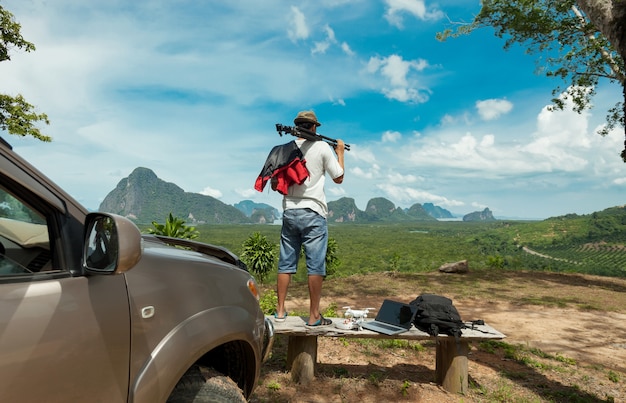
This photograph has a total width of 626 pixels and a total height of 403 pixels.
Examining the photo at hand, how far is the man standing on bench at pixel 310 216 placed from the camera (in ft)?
11.7

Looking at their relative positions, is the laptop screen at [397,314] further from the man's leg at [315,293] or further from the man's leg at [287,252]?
the man's leg at [287,252]

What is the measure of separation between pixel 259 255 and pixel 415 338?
13232mm

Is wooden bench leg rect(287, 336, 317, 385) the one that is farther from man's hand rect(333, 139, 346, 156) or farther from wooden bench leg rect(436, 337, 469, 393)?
man's hand rect(333, 139, 346, 156)

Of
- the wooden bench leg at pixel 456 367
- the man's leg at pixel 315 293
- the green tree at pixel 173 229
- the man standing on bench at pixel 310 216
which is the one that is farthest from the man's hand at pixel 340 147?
the green tree at pixel 173 229

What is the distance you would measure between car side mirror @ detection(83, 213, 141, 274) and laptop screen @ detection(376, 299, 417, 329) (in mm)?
3043

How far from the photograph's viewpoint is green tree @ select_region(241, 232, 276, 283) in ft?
53.6

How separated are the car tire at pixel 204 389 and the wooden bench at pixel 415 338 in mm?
1684

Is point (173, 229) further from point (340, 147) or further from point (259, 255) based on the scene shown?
point (340, 147)

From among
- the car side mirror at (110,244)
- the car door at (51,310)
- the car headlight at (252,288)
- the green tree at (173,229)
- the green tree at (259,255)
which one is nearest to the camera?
the car door at (51,310)

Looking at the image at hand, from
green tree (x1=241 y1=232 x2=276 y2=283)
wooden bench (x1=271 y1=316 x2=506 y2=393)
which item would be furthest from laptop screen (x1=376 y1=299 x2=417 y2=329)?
green tree (x1=241 y1=232 x2=276 y2=283)

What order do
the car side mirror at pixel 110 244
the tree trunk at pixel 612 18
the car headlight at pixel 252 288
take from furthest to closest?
the tree trunk at pixel 612 18, the car headlight at pixel 252 288, the car side mirror at pixel 110 244

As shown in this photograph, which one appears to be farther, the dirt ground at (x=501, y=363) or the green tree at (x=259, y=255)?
the green tree at (x=259, y=255)

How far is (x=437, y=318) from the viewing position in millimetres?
3662

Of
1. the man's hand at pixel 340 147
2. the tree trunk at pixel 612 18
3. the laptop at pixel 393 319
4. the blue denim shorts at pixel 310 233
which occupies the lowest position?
the laptop at pixel 393 319
